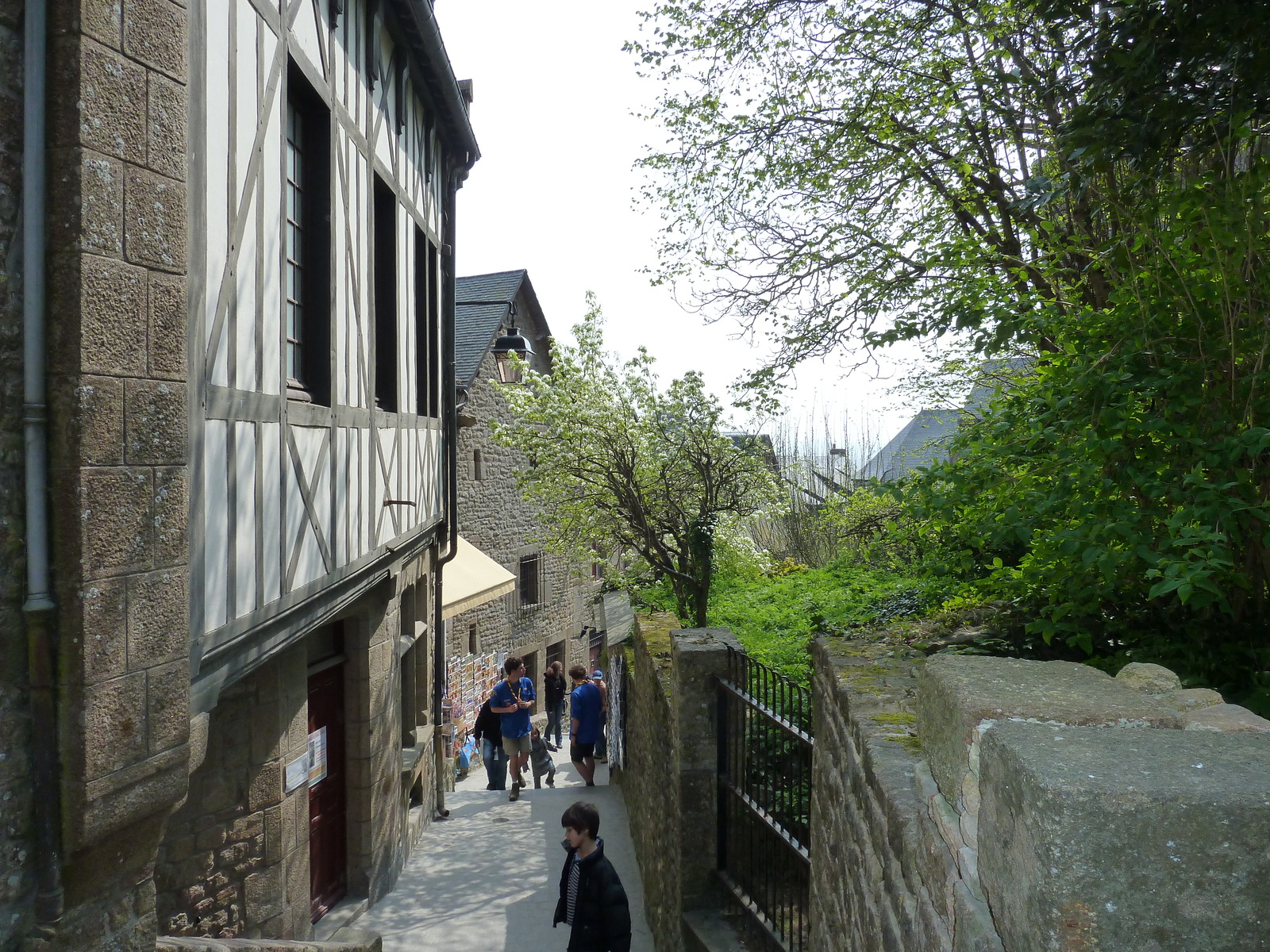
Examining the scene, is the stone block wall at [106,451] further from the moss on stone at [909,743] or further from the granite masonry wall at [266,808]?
the moss on stone at [909,743]

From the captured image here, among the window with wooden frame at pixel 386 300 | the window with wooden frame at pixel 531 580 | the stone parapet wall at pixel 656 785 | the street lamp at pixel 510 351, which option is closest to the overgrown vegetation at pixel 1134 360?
the stone parapet wall at pixel 656 785

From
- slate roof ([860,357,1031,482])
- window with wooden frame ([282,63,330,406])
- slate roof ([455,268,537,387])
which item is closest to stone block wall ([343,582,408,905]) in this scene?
window with wooden frame ([282,63,330,406])

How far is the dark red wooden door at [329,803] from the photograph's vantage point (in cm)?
574

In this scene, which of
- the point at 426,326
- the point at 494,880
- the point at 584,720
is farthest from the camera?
the point at 584,720

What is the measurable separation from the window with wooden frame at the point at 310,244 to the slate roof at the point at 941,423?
9.50 ft

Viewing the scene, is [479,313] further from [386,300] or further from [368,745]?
[368,745]

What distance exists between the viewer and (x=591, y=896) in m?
4.82

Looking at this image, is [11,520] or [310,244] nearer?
[11,520]

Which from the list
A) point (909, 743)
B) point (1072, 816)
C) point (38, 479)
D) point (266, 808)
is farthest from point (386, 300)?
point (1072, 816)

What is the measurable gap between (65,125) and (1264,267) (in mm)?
3443

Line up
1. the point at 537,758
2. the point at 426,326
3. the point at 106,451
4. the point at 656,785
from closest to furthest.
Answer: the point at 106,451
the point at 656,785
the point at 426,326
the point at 537,758

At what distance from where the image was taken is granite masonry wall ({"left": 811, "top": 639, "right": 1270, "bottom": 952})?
1145mm

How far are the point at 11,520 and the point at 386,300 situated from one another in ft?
14.6

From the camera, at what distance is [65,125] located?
2117mm
